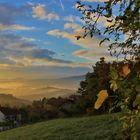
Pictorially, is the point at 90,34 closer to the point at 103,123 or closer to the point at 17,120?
the point at 103,123

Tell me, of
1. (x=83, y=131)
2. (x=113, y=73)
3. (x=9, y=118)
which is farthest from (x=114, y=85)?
(x=9, y=118)

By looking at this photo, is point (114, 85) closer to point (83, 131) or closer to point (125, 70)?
point (125, 70)

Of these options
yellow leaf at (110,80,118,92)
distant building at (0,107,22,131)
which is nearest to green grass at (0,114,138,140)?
yellow leaf at (110,80,118,92)

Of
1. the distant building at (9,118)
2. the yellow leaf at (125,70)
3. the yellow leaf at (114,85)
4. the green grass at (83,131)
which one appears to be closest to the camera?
the yellow leaf at (125,70)

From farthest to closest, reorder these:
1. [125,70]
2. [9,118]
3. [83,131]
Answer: [9,118], [83,131], [125,70]

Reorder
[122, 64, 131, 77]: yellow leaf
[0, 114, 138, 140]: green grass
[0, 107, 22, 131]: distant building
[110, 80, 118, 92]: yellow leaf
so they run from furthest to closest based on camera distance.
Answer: [0, 107, 22, 131]: distant building < [0, 114, 138, 140]: green grass < [110, 80, 118, 92]: yellow leaf < [122, 64, 131, 77]: yellow leaf

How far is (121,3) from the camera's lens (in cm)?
398

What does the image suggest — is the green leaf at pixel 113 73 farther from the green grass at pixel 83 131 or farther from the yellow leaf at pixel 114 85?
the green grass at pixel 83 131

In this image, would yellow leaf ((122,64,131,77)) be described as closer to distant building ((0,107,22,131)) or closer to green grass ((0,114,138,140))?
→ green grass ((0,114,138,140))

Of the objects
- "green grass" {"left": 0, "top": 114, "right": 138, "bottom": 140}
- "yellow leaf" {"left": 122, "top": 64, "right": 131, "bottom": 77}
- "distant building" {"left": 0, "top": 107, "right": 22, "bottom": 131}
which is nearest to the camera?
"yellow leaf" {"left": 122, "top": 64, "right": 131, "bottom": 77}

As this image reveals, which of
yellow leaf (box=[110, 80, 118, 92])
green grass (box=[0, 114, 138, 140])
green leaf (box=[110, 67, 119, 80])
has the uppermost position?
green leaf (box=[110, 67, 119, 80])

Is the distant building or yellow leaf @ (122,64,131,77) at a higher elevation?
yellow leaf @ (122,64,131,77)

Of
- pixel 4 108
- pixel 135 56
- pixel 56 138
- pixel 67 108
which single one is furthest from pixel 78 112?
pixel 135 56

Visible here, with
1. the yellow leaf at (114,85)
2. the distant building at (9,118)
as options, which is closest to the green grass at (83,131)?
the yellow leaf at (114,85)
